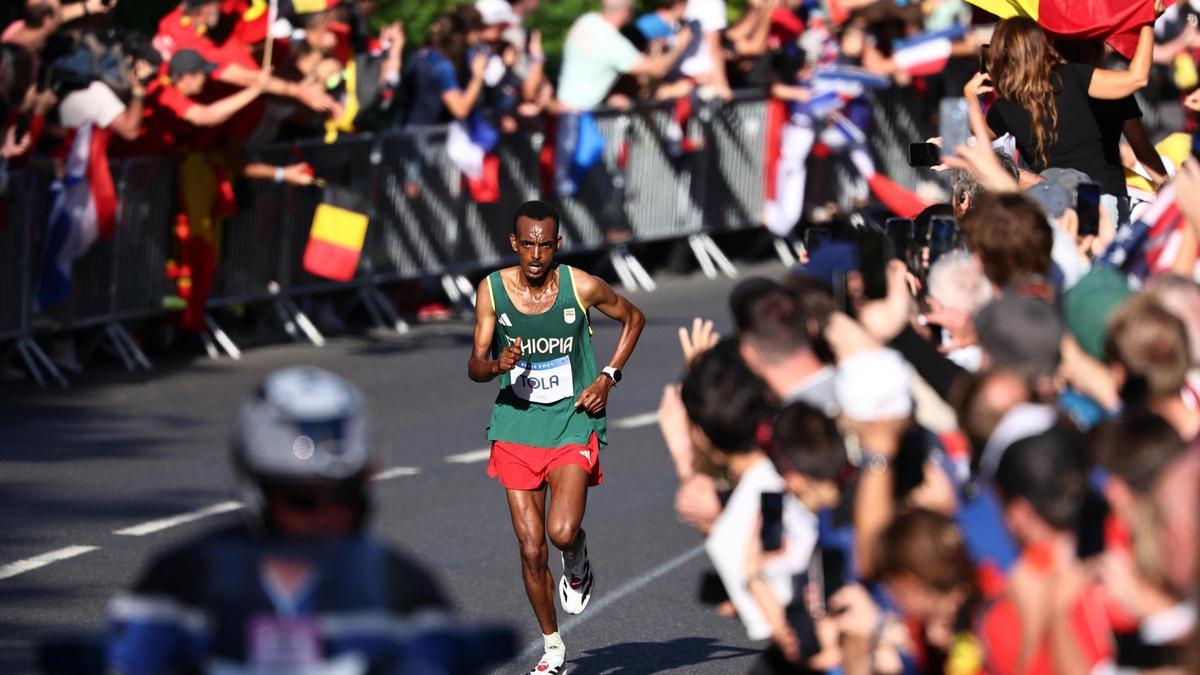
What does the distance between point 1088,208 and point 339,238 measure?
986cm

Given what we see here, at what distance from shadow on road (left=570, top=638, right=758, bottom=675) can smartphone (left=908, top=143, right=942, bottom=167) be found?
230 centimetres

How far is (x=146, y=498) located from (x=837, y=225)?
6.37 m

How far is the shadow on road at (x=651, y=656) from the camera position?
9.54m

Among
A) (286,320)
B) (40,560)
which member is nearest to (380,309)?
(286,320)

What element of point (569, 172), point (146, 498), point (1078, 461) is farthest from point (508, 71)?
point (1078, 461)

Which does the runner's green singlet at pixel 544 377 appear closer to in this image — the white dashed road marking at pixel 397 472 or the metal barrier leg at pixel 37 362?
the white dashed road marking at pixel 397 472

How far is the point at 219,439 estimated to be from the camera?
1404 cm

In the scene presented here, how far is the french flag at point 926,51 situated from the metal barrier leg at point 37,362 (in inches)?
401

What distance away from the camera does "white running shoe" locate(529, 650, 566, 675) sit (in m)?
9.18

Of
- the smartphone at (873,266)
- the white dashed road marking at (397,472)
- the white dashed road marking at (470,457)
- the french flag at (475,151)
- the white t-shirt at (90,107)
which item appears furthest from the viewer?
the french flag at (475,151)

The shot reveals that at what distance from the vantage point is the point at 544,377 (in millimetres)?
9547

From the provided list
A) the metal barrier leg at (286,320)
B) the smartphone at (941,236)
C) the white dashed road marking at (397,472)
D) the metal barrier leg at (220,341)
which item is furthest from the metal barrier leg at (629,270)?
the smartphone at (941,236)

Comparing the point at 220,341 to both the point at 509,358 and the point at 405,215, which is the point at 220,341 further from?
the point at 509,358

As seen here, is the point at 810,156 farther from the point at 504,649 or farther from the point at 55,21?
the point at 504,649
